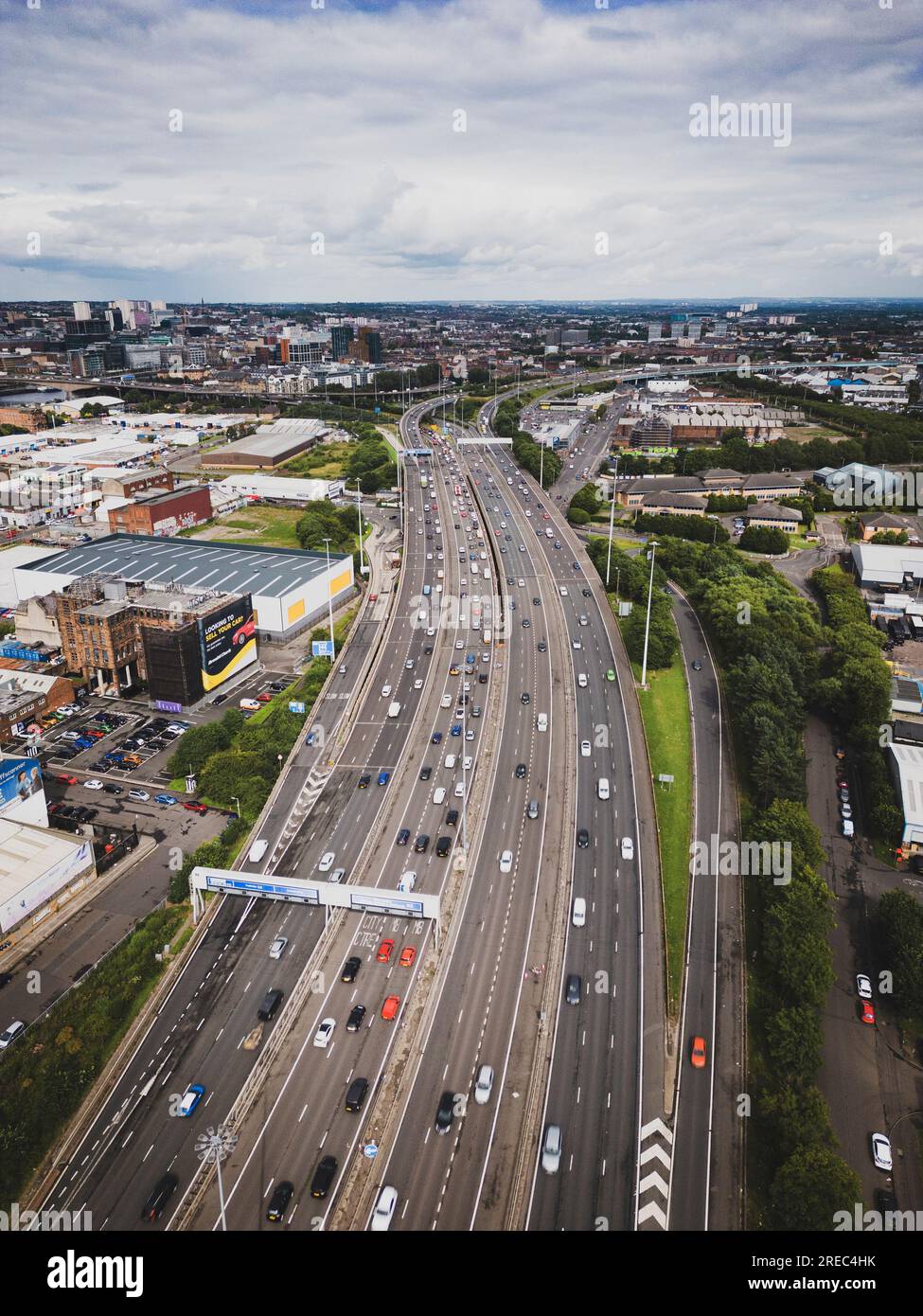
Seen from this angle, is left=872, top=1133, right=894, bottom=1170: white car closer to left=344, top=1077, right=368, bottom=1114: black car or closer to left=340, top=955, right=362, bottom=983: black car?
left=344, top=1077, right=368, bottom=1114: black car

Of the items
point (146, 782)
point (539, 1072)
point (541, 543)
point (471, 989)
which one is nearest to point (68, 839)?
point (146, 782)

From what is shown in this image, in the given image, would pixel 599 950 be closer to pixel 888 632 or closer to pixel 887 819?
pixel 887 819

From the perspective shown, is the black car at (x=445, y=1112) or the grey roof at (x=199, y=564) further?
the grey roof at (x=199, y=564)

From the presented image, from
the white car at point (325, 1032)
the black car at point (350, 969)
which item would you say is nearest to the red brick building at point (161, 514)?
the black car at point (350, 969)

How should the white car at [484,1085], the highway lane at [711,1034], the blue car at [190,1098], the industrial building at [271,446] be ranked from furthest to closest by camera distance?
the industrial building at [271,446] → the white car at [484,1085] → the blue car at [190,1098] → the highway lane at [711,1034]

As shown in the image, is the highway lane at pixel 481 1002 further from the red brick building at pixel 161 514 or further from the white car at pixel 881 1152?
the red brick building at pixel 161 514

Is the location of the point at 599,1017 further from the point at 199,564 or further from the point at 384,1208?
the point at 199,564
